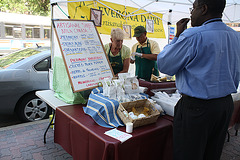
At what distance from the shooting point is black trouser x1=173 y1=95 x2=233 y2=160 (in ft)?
4.76

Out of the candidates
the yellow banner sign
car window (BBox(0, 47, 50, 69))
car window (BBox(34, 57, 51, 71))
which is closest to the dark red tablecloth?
car window (BBox(34, 57, 51, 71))

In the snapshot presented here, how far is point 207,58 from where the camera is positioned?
141 cm

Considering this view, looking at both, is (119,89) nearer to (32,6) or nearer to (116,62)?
(116,62)

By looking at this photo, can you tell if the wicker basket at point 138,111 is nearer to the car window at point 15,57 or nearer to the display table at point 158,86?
the display table at point 158,86

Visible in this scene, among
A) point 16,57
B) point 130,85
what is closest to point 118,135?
point 130,85

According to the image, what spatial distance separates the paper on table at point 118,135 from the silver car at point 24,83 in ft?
8.38

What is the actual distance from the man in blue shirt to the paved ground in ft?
5.94

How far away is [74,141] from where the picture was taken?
2.02m

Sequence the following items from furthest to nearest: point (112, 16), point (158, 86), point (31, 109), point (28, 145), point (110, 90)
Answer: point (112, 16)
point (31, 109)
point (28, 145)
point (158, 86)
point (110, 90)

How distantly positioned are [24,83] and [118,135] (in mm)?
2679

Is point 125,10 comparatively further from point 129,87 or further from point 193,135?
point 193,135

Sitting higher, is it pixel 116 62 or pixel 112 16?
pixel 112 16

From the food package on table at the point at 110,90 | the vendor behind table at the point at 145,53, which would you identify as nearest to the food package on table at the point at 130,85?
the food package on table at the point at 110,90

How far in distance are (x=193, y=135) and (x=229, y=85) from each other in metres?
0.46
